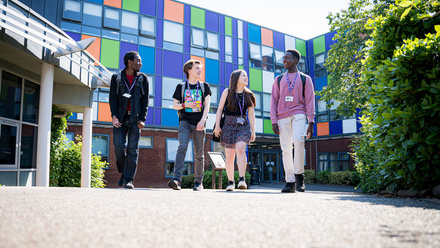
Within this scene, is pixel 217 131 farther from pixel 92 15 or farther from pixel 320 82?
pixel 320 82

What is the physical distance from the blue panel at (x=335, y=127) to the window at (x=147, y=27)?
42.6 ft

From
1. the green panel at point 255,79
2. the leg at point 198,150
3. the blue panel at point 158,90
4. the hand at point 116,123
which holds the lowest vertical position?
the leg at point 198,150

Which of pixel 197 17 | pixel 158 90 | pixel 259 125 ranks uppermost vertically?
pixel 197 17

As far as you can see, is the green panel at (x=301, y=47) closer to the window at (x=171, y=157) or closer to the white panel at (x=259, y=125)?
the white panel at (x=259, y=125)

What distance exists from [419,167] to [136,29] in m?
17.5

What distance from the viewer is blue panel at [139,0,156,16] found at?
19531 millimetres

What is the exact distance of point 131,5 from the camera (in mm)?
19219

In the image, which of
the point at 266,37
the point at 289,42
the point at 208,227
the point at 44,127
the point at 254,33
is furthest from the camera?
the point at 289,42

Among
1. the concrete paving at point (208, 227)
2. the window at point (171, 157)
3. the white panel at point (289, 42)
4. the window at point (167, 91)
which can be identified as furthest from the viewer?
the white panel at point (289, 42)

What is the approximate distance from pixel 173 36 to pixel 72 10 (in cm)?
548

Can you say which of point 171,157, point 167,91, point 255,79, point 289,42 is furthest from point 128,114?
point 289,42

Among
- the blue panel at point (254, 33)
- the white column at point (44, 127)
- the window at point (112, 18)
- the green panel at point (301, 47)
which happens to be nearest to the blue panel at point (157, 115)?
the window at point (112, 18)

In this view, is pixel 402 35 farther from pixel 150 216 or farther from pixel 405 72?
pixel 150 216

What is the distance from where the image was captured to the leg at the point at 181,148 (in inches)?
219
